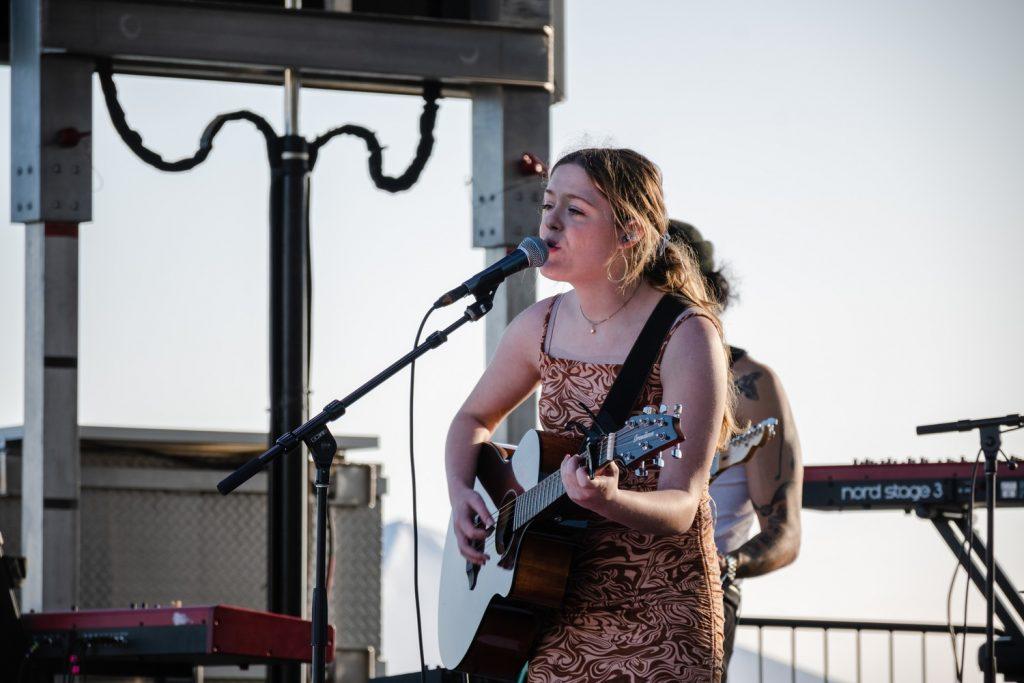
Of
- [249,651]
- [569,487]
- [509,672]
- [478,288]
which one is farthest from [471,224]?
[569,487]

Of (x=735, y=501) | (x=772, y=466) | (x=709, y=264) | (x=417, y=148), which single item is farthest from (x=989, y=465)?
(x=417, y=148)

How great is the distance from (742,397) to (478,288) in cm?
132

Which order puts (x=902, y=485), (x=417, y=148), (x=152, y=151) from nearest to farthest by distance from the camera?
(x=152, y=151)
(x=417, y=148)
(x=902, y=485)

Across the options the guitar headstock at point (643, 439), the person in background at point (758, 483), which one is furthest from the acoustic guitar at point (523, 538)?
the person in background at point (758, 483)

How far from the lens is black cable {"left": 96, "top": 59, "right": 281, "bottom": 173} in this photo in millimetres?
6066

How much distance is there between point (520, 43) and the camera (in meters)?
6.39

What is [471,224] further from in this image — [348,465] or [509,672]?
[509,672]

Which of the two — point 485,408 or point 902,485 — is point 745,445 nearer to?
point 485,408

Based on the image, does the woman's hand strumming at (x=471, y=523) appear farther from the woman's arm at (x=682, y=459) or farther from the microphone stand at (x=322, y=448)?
the woman's arm at (x=682, y=459)

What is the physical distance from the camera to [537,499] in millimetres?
3129

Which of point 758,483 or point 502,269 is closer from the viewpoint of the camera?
point 502,269

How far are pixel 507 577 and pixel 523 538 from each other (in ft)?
0.45

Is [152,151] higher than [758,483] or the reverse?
higher

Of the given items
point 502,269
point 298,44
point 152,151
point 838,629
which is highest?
point 298,44
